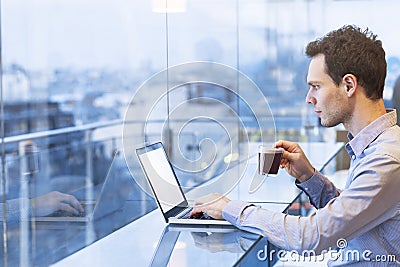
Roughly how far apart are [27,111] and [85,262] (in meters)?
3.55

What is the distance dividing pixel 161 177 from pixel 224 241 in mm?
394

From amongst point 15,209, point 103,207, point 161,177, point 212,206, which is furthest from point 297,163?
point 103,207

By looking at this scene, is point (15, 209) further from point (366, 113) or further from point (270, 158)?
point (366, 113)

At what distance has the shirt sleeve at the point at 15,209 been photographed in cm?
275

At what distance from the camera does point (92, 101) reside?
20.0 ft

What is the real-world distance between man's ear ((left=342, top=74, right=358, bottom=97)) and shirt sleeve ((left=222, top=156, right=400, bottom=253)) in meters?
0.21

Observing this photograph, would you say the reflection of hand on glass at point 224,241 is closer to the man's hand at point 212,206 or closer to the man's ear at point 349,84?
the man's hand at point 212,206

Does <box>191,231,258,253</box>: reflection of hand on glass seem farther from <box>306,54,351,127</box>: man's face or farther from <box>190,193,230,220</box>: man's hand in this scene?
<box>306,54,351,127</box>: man's face

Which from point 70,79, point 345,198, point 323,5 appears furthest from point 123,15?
point 345,198

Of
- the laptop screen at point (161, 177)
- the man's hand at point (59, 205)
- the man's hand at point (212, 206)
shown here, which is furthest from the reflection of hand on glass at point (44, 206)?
the man's hand at point (212, 206)

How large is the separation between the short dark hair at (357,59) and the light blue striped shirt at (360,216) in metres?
0.09

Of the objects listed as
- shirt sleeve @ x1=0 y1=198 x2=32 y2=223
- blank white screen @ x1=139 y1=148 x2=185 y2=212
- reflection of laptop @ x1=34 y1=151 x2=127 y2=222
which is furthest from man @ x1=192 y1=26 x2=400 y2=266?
shirt sleeve @ x1=0 y1=198 x2=32 y2=223

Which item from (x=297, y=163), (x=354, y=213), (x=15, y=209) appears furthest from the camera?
(x=15, y=209)

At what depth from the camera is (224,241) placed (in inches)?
67.8
